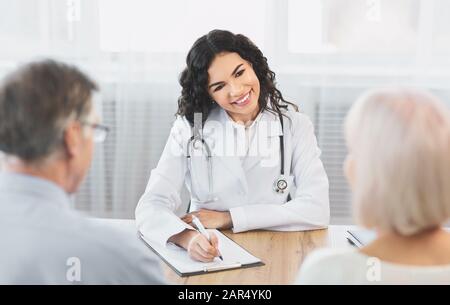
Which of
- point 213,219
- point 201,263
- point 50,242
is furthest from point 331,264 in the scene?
point 213,219

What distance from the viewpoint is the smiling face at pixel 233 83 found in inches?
89.1

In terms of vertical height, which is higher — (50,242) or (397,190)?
(397,190)

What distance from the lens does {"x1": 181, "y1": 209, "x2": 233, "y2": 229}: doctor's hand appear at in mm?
1977

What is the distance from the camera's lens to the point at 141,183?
356cm

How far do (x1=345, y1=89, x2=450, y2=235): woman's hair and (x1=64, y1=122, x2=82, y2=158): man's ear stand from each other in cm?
50

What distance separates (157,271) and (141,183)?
2318 millimetres

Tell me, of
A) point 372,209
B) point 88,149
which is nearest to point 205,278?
point 88,149

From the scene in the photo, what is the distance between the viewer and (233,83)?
2.26 meters

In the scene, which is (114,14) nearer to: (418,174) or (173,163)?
(173,163)

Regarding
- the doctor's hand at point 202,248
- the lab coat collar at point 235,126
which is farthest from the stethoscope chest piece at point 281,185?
the doctor's hand at point 202,248

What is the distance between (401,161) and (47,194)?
62 centimetres

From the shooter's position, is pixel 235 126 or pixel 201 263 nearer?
pixel 201 263

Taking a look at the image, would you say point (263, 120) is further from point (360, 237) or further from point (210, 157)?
point (360, 237)

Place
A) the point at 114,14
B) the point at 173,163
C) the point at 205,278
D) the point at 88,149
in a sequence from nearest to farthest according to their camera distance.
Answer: the point at 88,149 < the point at 205,278 < the point at 173,163 < the point at 114,14
